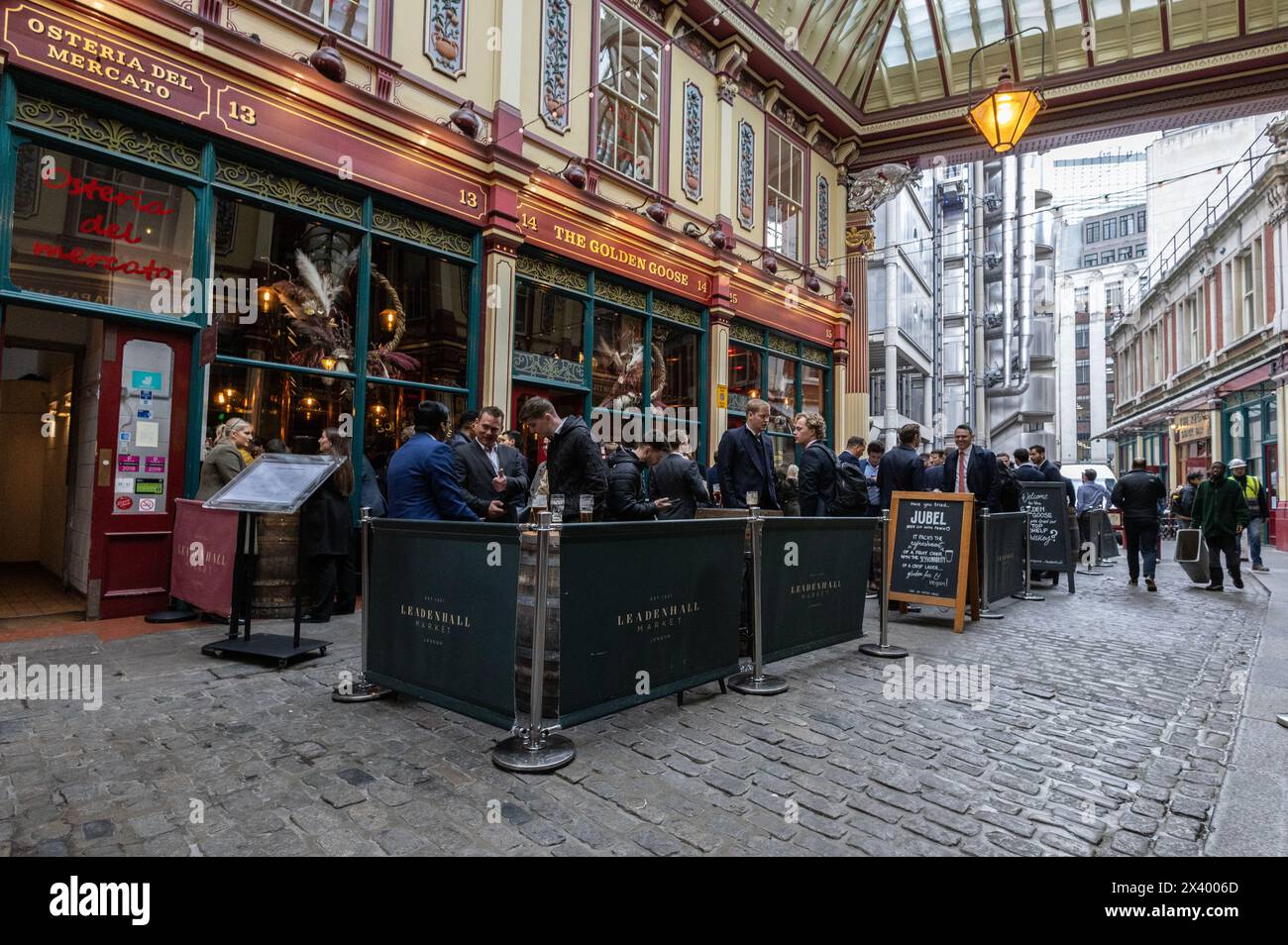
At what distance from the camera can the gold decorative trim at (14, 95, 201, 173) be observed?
5.83m

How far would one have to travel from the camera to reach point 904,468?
8469mm

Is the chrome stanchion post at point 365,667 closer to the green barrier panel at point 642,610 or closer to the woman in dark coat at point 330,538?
the green barrier panel at point 642,610

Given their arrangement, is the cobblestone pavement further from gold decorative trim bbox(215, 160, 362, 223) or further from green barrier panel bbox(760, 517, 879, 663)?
gold decorative trim bbox(215, 160, 362, 223)

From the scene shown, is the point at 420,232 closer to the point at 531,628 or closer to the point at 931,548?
the point at 531,628

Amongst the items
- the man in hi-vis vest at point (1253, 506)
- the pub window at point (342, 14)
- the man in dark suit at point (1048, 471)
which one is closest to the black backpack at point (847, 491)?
the man in dark suit at point (1048, 471)

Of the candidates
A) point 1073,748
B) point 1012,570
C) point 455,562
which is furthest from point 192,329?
point 1012,570

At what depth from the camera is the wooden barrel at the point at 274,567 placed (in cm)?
668

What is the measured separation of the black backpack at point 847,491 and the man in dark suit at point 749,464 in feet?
3.07

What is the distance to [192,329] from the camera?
6.71m

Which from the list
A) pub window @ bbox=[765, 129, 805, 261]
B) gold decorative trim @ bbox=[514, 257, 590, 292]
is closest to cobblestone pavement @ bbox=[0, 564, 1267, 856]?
gold decorative trim @ bbox=[514, 257, 590, 292]

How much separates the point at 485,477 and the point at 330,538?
195 centimetres

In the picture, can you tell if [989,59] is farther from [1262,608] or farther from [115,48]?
[115,48]

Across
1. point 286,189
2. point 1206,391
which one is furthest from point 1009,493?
point 1206,391

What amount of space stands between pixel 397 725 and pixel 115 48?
644 centimetres
